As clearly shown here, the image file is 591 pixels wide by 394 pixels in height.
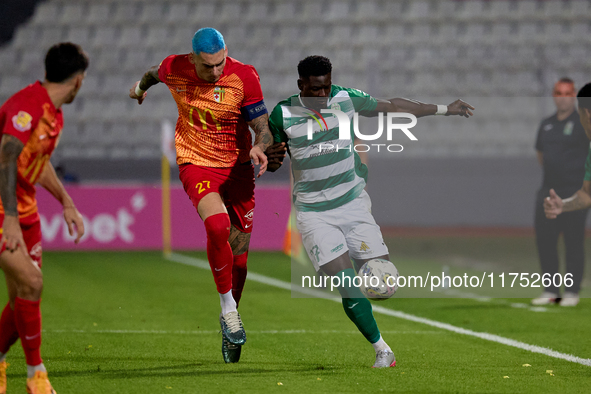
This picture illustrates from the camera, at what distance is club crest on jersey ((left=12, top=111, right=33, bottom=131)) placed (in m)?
3.96

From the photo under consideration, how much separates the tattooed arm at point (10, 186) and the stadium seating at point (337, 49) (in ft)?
45.1

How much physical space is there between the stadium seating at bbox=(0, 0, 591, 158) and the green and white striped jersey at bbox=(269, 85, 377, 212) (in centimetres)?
1257

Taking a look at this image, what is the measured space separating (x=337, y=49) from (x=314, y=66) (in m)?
14.3

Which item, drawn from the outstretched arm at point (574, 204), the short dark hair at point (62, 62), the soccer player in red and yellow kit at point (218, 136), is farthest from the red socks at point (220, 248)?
the outstretched arm at point (574, 204)

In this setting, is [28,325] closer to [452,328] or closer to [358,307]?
[358,307]

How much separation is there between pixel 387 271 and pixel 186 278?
631 cm

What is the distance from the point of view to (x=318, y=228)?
525cm

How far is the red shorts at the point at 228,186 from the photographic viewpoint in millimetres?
5530

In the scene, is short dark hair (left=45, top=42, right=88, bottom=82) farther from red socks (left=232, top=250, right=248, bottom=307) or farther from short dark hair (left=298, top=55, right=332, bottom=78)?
red socks (left=232, top=250, right=248, bottom=307)

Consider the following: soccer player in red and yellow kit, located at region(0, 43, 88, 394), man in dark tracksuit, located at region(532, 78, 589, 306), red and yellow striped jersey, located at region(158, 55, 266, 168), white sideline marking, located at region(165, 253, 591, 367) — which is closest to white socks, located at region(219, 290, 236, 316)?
red and yellow striped jersey, located at region(158, 55, 266, 168)

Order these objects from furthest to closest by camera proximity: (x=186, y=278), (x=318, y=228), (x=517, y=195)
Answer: (x=517, y=195) → (x=186, y=278) → (x=318, y=228)

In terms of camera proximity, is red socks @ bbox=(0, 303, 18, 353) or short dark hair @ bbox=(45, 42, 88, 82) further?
red socks @ bbox=(0, 303, 18, 353)

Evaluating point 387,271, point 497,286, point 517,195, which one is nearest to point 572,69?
point 517,195

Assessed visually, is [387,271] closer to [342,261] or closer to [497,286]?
[342,261]
